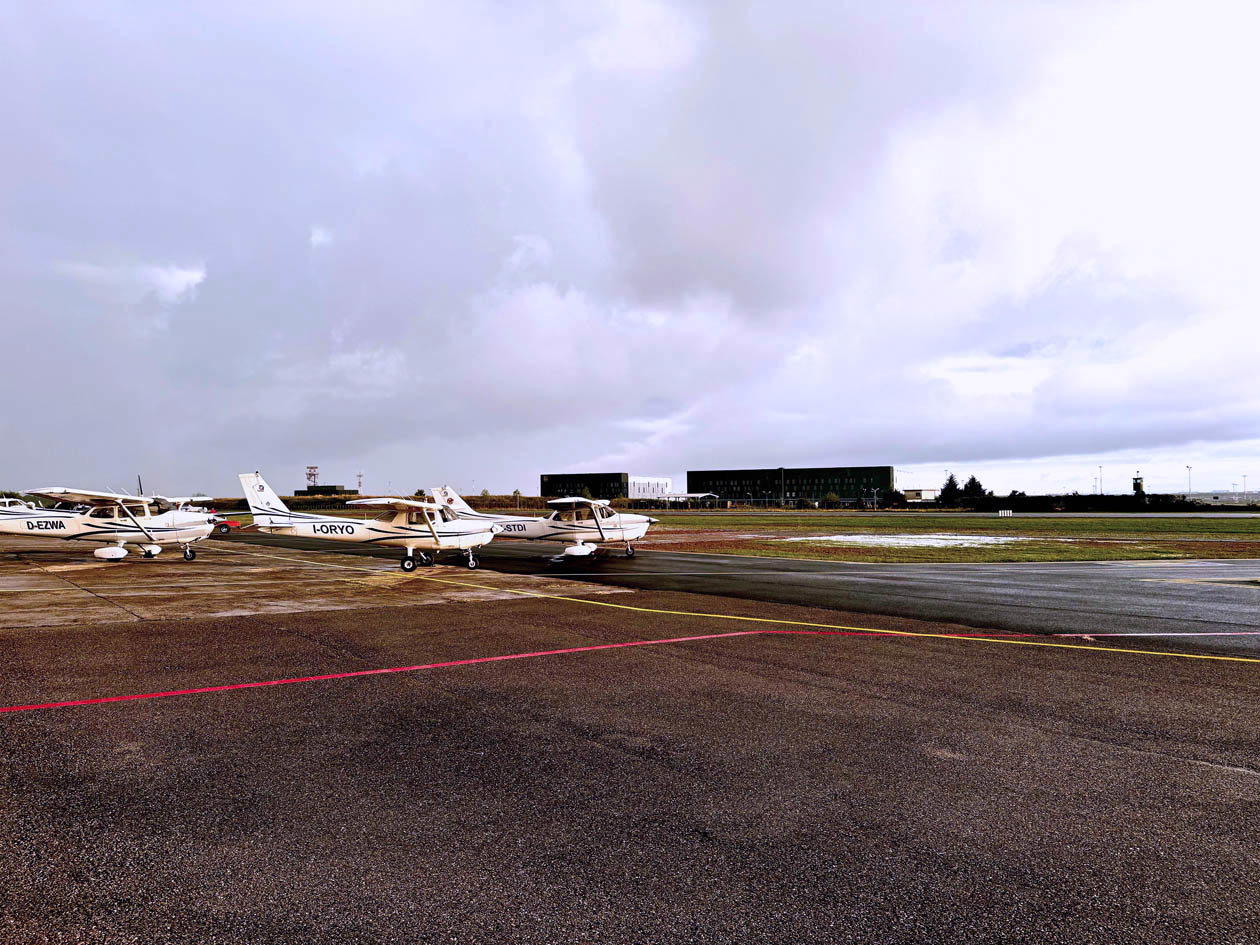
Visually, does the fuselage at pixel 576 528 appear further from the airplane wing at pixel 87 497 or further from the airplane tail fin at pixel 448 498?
the airplane wing at pixel 87 497

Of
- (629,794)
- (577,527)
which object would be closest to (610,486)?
(577,527)

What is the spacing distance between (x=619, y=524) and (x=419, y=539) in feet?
25.6

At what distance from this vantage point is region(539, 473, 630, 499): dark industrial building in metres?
144

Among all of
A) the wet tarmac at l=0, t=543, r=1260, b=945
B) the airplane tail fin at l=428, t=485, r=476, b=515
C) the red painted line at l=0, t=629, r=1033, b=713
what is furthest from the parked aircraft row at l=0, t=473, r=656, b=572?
the red painted line at l=0, t=629, r=1033, b=713

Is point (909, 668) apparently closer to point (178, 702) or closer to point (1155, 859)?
point (1155, 859)

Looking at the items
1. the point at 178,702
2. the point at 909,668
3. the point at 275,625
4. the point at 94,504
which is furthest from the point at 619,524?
the point at 94,504

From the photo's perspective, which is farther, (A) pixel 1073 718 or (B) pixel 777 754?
(A) pixel 1073 718

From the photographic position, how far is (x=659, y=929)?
3.34m

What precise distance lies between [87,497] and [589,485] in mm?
125213

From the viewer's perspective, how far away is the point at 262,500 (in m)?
24.8

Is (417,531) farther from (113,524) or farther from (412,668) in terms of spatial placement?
(412,668)

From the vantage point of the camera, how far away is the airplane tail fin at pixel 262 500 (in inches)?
973

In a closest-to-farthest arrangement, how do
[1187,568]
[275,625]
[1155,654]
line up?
[1155,654] < [275,625] < [1187,568]

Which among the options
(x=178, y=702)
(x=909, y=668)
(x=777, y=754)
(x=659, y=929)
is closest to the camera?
(x=659, y=929)
